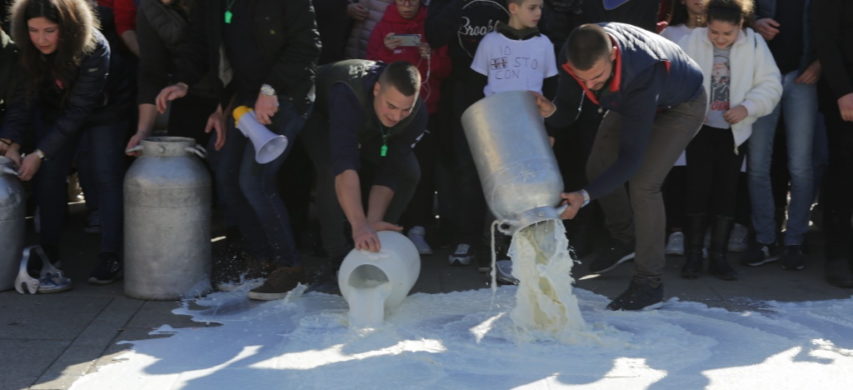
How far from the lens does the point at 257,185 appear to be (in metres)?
5.31

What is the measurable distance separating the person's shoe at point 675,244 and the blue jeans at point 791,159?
438 mm

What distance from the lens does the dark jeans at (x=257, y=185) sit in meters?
5.29

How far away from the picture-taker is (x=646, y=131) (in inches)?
188

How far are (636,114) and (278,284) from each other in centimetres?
198

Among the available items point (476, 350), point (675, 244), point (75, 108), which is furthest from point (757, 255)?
point (75, 108)

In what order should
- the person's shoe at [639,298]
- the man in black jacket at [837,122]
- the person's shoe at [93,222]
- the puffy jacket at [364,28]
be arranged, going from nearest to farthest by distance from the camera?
the person's shoe at [639,298], the man in black jacket at [837,122], the puffy jacket at [364,28], the person's shoe at [93,222]

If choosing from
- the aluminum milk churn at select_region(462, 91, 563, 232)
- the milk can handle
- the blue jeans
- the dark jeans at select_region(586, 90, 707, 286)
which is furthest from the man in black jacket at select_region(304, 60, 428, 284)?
the blue jeans

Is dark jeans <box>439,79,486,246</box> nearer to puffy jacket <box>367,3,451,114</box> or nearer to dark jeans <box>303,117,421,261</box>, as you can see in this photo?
puffy jacket <box>367,3,451,114</box>

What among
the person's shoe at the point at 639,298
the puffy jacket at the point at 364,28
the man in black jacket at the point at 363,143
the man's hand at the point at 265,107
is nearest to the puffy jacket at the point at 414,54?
the puffy jacket at the point at 364,28

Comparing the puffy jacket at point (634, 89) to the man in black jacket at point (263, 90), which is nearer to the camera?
the puffy jacket at point (634, 89)

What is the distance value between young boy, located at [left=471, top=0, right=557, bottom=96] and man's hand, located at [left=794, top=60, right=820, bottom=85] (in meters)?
1.42

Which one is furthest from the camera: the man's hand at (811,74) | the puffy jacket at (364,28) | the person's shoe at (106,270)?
the puffy jacket at (364,28)

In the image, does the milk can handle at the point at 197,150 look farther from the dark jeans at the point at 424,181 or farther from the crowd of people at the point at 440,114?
the dark jeans at the point at 424,181

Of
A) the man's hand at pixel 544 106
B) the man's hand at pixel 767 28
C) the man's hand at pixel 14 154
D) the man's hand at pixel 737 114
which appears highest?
the man's hand at pixel 767 28
